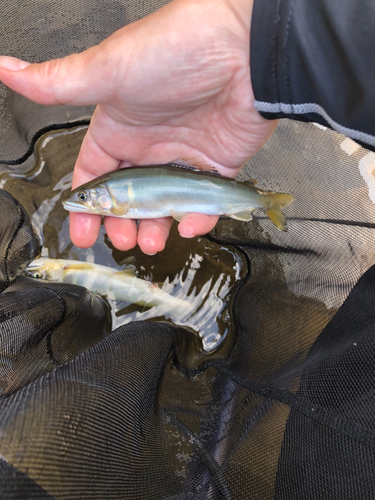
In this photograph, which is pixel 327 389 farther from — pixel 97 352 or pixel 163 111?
pixel 163 111

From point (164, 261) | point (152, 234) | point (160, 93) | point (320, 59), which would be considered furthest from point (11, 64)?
point (164, 261)

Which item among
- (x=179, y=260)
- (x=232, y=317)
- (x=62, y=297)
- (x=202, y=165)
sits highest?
(x=202, y=165)

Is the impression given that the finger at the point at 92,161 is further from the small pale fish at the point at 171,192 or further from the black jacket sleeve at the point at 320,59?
the black jacket sleeve at the point at 320,59

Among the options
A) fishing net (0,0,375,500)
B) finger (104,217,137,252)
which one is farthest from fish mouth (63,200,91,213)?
fishing net (0,0,375,500)

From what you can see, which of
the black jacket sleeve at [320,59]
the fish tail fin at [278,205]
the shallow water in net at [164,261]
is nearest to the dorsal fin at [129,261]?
the shallow water in net at [164,261]

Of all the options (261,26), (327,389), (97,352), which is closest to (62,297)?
(97,352)
